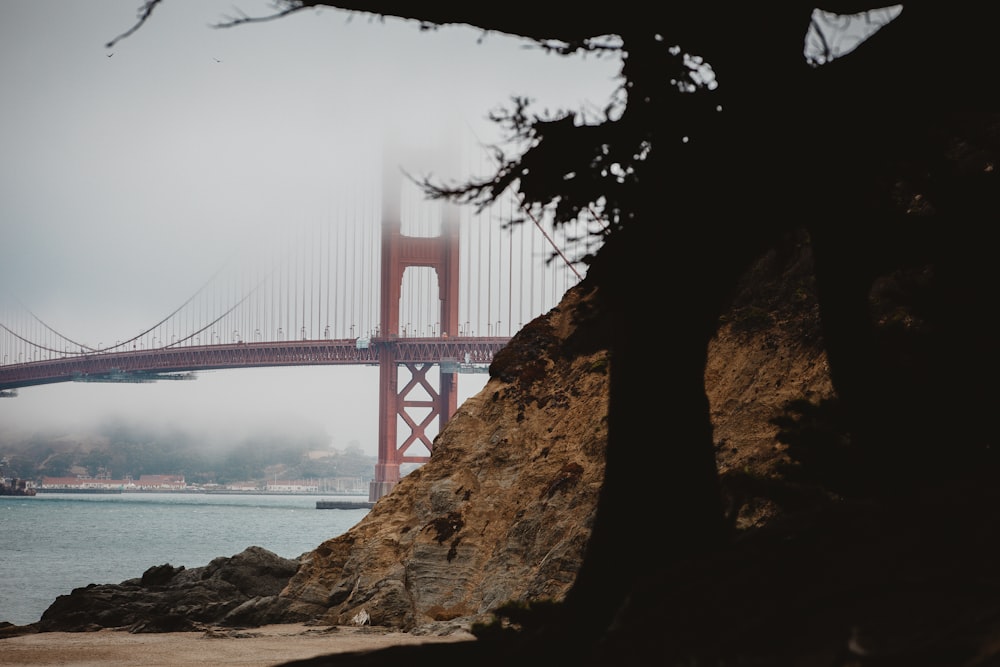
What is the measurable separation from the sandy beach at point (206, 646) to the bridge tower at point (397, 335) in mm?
36538

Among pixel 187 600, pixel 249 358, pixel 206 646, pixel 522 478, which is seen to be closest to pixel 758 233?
pixel 522 478

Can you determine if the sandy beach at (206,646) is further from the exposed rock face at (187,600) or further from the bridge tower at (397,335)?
the bridge tower at (397,335)

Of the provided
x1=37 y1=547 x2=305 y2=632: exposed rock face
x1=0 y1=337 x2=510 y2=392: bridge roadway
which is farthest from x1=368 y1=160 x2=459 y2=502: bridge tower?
x1=37 y1=547 x2=305 y2=632: exposed rock face

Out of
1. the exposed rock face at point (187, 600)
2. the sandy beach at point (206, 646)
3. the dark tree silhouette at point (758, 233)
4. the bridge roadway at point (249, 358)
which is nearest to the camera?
the dark tree silhouette at point (758, 233)

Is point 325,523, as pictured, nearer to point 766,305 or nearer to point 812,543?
point 766,305

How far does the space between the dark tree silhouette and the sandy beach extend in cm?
479

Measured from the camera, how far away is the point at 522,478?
1137 centimetres

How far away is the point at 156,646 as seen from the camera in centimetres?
1149

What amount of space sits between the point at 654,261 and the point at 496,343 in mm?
44683

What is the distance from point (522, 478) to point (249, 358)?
40140 millimetres

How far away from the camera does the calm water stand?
29253mm

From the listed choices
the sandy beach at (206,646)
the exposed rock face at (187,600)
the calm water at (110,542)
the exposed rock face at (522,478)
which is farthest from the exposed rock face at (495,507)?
the calm water at (110,542)

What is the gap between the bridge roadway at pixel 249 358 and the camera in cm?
4959

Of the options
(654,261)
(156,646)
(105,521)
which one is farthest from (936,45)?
(105,521)
